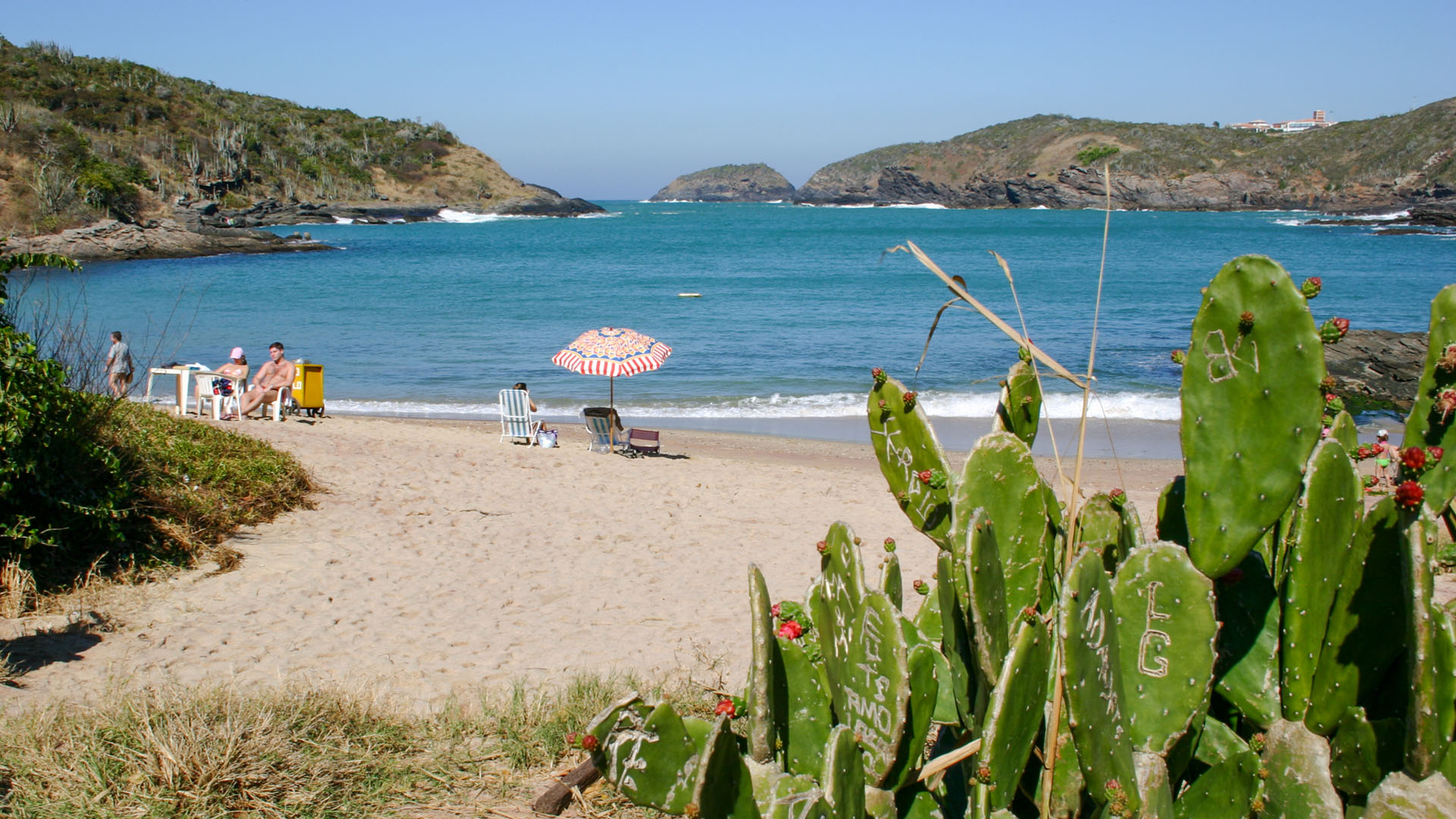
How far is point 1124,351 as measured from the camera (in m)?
23.3

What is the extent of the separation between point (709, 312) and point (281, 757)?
1150 inches

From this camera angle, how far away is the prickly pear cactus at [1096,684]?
173 centimetres

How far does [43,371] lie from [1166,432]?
15.0 m

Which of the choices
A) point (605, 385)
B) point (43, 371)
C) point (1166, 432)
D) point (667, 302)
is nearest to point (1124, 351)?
point (1166, 432)

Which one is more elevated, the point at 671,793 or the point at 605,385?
the point at 671,793

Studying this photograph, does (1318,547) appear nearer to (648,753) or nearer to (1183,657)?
(1183,657)

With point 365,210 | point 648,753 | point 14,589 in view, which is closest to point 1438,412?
point 648,753

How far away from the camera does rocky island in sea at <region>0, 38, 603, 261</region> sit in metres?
51.3

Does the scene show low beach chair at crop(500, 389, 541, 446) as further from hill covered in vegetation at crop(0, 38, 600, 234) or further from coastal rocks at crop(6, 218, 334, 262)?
hill covered in vegetation at crop(0, 38, 600, 234)

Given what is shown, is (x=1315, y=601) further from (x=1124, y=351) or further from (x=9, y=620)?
(x=1124, y=351)

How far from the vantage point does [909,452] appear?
273cm

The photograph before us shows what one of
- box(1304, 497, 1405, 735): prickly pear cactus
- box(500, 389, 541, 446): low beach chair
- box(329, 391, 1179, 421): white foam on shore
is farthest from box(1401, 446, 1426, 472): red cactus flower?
box(329, 391, 1179, 421): white foam on shore

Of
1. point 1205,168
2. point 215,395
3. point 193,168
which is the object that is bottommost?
point 215,395

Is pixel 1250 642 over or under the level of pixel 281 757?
over
